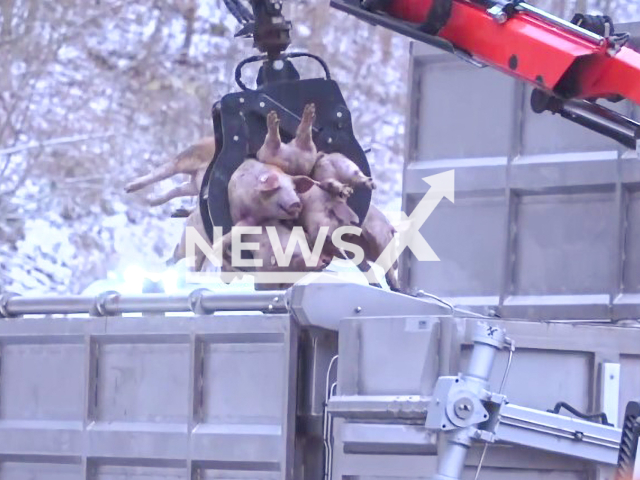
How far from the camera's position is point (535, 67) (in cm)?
430

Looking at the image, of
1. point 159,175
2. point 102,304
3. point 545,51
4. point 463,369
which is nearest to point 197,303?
point 102,304

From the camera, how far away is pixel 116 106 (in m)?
14.5

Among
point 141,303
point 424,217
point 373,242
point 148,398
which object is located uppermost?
point 424,217

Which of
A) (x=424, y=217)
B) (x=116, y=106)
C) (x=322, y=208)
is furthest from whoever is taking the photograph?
(x=116, y=106)

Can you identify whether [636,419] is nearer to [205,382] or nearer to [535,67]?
[205,382]

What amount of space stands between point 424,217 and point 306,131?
88 cm

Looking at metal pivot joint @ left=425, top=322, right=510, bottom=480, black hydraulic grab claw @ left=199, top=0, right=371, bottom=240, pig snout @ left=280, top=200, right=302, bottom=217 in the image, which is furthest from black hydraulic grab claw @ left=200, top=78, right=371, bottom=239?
metal pivot joint @ left=425, top=322, right=510, bottom=480

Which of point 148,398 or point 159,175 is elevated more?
point 159,175

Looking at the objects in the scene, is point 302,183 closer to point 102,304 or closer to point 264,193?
point 264,193

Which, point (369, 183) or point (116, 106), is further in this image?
point (116, 106)

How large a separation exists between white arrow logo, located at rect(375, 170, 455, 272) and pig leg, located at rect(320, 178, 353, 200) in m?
0.63

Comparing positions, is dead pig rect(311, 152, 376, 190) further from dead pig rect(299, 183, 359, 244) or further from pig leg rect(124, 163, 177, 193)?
pig leg rect(124, 163, 177, 193)

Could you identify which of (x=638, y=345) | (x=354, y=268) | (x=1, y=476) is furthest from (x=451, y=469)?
(x=354, y=268)

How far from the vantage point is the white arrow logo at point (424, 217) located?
202 inches
